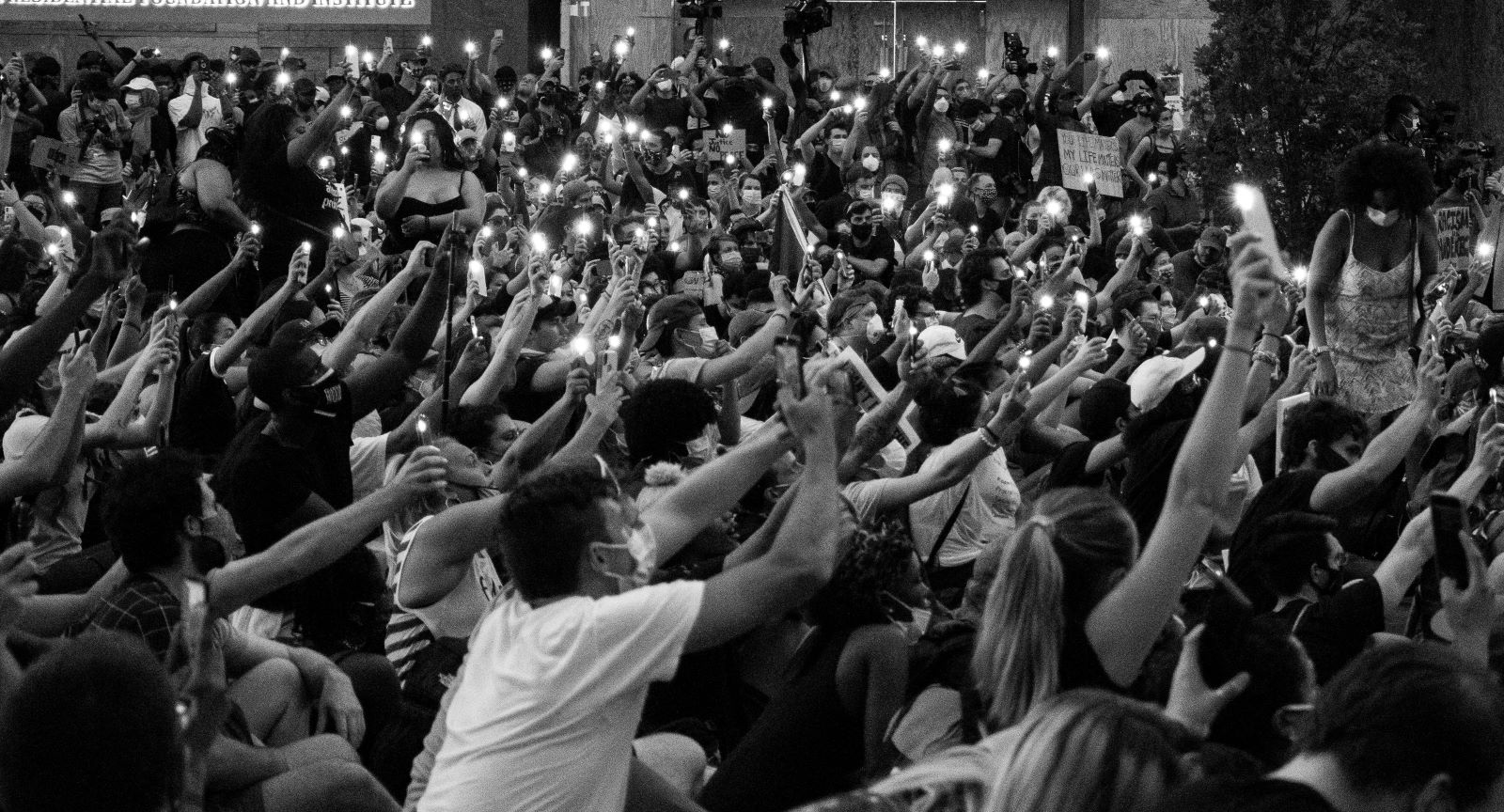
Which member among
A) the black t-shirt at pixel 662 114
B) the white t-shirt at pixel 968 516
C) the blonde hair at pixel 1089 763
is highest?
the black t-shirt at pixel 662 114

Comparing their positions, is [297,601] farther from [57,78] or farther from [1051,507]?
[57,78]

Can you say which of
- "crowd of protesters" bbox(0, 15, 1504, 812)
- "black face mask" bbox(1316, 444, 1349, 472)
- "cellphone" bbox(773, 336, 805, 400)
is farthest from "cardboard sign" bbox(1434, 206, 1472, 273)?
"cellphone" bbox(773, 336, 805, 400)

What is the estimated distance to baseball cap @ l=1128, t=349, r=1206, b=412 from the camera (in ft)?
23.9

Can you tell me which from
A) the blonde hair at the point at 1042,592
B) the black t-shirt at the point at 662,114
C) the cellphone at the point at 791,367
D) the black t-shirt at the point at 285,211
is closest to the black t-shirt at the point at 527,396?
the black t-shirt at the point at 285,211

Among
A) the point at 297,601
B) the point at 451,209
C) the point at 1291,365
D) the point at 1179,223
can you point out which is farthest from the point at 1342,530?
the point at 1179,223

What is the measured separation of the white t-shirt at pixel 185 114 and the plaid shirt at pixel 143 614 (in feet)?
42.6

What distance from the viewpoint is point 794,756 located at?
442 cm

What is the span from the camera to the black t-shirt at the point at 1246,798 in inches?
96.6

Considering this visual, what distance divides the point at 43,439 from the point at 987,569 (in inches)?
96.0

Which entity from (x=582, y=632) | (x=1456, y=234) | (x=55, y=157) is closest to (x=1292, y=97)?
(x=1456, y=234)

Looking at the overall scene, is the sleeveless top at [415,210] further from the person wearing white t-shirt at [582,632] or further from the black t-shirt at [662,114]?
the person wearing white t-shirt at [582,632]

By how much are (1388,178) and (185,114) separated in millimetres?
11872

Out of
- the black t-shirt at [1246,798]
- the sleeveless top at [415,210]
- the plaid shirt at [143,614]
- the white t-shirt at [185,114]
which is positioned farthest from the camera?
the white t-shirt at [185,114]

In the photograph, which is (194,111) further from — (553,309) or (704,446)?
(704,446)
